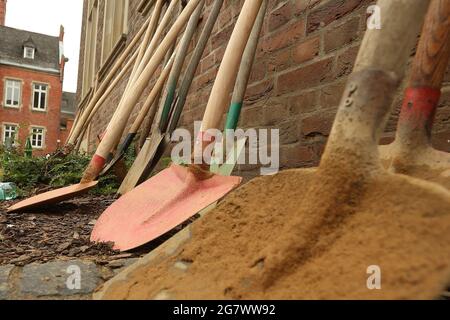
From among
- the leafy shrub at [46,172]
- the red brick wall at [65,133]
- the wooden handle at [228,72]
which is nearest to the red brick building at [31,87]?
the red brick wall at [65,133]

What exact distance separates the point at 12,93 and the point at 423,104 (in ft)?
71.7

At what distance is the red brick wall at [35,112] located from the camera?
1931 centimetres

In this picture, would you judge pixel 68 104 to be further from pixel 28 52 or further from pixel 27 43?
pixel 27 43

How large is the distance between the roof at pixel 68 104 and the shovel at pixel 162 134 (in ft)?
77.8

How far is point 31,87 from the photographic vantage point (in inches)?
794

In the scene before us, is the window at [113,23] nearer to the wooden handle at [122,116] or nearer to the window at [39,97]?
the wooden handle at [122,116]

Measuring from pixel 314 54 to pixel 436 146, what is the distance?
619 mm

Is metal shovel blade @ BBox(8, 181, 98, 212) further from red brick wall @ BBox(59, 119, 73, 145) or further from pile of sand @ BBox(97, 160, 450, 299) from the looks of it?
red brick wall @ BBox(59, 119, 73, 145)

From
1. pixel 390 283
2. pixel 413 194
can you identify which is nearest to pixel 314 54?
pixel 413 194

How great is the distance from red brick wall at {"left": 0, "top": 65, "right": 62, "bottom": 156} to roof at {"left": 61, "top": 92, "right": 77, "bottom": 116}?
3.18 m

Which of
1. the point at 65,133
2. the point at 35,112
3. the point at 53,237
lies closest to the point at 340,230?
the point at 53,237

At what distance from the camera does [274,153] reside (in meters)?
1.67
